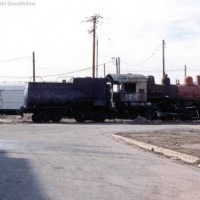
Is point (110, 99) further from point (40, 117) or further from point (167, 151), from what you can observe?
point (167, 151)

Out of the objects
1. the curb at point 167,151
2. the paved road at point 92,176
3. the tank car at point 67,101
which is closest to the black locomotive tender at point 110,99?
the tank car at point 67,101

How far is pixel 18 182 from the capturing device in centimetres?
916

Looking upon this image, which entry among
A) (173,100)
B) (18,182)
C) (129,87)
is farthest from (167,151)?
(173,100)

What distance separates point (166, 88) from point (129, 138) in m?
19.0

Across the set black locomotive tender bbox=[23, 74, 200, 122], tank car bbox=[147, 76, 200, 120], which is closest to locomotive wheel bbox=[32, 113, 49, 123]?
black locomotive tender bbox=[23, 74, 200, 122]

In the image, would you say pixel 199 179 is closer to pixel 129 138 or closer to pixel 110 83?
pixel 129 138

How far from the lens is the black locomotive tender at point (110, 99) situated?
3719 centimetres

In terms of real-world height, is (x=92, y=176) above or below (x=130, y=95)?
below

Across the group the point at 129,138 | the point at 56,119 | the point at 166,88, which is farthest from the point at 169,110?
the point at 129,138

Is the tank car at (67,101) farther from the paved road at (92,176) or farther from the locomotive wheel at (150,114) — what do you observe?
the paved road at (92,176)

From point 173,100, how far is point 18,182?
3029 cm

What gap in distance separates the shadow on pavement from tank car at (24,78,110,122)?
24569 mm

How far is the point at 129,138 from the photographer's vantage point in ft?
67.3

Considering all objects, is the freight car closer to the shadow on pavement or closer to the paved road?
the paved road
